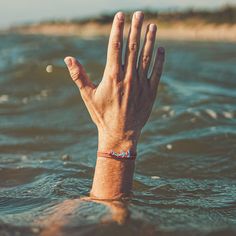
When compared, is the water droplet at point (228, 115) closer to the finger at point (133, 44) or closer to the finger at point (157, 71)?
the finger at point (157, 71)

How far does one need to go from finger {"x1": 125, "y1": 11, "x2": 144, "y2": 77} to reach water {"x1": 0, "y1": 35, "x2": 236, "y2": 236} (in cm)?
78

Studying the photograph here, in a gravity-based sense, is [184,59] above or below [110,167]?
above

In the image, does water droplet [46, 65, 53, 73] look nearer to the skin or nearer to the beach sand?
the skin

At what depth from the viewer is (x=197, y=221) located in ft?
9.94

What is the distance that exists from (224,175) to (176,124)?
2059 mm

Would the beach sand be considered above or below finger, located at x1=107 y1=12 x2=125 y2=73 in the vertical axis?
above

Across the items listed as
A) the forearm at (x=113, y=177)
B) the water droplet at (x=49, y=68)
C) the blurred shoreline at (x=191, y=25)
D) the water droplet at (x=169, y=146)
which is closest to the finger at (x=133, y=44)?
the forearm at (x=113, y=177)

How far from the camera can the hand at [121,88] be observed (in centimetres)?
320

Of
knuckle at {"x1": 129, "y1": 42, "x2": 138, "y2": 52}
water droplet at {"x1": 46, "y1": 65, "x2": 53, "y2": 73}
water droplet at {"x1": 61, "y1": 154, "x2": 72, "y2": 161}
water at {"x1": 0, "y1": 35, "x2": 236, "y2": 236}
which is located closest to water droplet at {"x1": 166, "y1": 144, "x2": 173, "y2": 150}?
water at {"x1": 0, "y1": 35, "x2": 236, "y2": 236}

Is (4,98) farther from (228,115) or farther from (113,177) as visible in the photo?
(113,177)

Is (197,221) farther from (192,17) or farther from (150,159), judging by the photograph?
(192,17)

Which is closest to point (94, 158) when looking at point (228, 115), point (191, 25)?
point (228, 115)

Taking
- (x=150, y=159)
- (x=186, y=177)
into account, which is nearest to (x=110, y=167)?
(x=186, y=177)

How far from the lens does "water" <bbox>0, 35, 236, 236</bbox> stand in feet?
9.62
